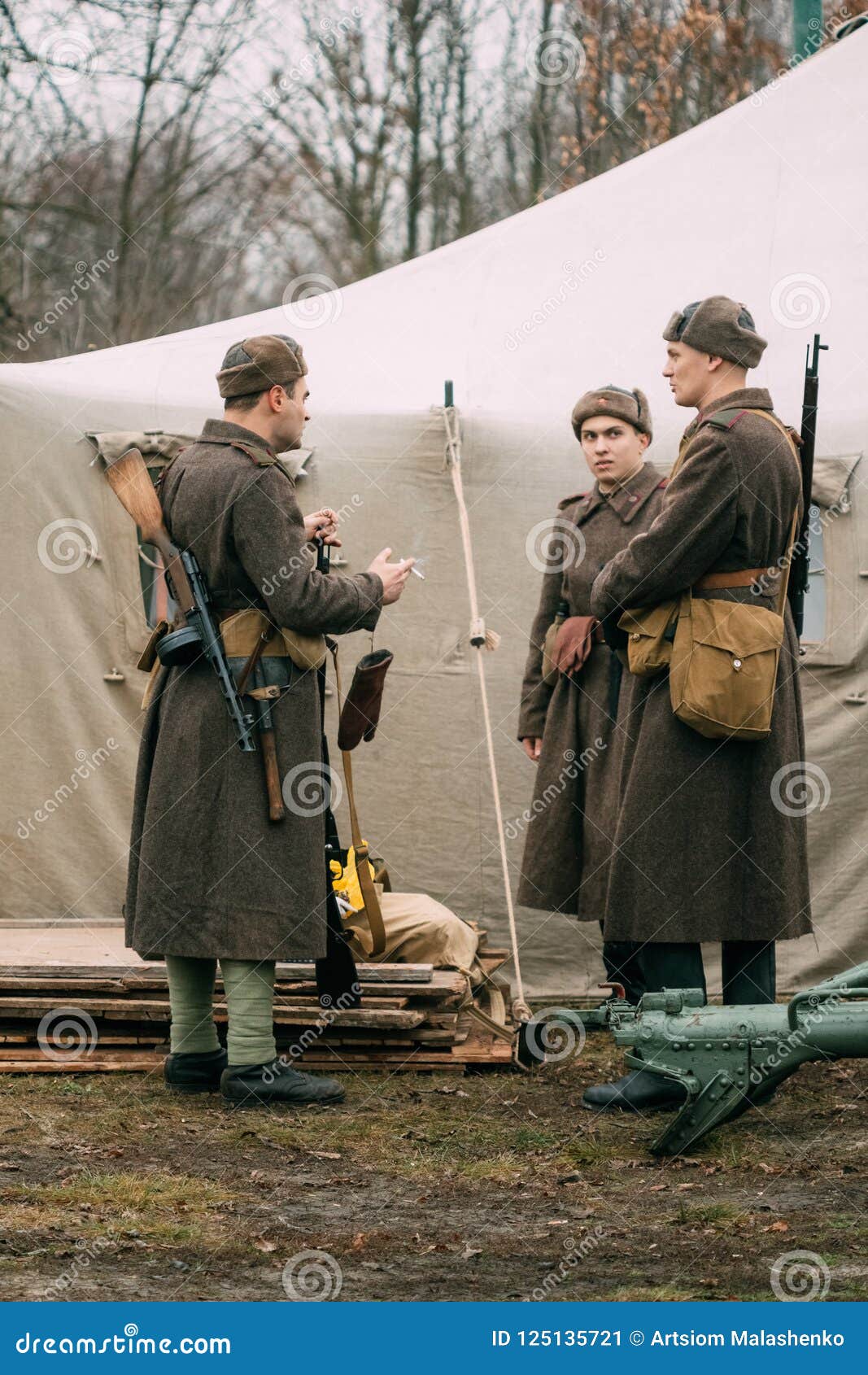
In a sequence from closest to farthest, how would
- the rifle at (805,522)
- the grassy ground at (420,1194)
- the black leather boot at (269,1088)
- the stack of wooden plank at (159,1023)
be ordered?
the grassy ground at (420,1194) < the black leather boot at (269,1088) < the rifle at (805,522) < the stack of wooden plank at (159,1023)

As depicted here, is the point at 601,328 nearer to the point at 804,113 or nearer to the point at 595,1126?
the point at 804,113

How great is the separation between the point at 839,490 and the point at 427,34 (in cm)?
1270

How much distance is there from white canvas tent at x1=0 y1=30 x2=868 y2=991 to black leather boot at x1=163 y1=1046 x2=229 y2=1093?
5.65ft

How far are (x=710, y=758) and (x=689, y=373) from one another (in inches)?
36.8

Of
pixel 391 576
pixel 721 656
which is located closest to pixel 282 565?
pixel 391 576

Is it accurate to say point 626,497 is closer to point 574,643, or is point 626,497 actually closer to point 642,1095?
point 574,643

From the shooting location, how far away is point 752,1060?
3.57 m

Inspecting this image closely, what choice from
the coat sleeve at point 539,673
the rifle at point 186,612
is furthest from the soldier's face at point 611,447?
the rifle at point 186,612

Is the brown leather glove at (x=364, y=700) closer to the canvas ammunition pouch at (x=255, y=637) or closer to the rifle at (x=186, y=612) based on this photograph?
the canvas ammunition pouch at (x=255, y=637)

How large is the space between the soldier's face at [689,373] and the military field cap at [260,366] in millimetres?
908

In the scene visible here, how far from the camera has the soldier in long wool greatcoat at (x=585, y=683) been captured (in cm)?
512

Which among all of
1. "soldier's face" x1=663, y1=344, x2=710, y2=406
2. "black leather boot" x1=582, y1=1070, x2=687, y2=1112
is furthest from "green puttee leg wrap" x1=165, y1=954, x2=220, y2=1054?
"soldier's face" x1=663, y1=344, x2=710, y2=406

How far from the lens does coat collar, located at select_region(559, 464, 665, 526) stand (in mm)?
5129

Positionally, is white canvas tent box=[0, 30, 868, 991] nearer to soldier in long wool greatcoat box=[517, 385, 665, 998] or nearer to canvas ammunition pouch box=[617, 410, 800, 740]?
soldier in long wool greatcoat box=[517, 385, 665, 998]
